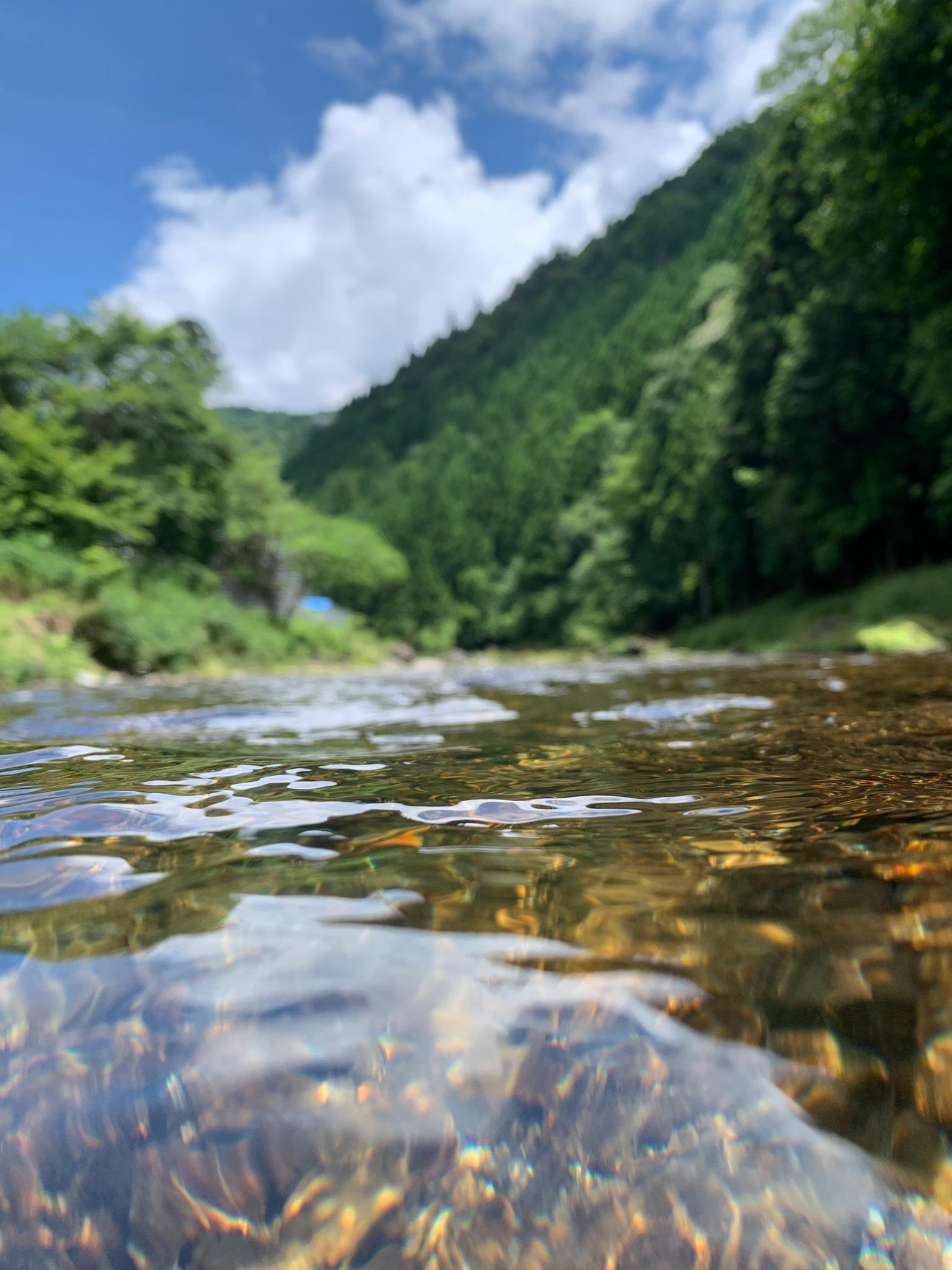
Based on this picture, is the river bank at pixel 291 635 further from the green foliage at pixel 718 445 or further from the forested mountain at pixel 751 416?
the forested mountain at pixel 751 416

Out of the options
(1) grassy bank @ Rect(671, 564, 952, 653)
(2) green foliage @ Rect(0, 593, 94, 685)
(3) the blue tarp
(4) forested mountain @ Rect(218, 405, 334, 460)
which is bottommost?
(1) grassy bank @ Rect(671, 564, 952, 653)

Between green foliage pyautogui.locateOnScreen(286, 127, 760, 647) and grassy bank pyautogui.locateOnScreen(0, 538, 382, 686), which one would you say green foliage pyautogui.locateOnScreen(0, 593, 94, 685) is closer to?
grassy bank pyautogui.locateOnScreen(0, 538, 382, 686)

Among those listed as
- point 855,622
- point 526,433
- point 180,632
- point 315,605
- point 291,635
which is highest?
point 526,433

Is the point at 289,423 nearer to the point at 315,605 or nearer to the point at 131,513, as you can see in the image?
the point at 315,605

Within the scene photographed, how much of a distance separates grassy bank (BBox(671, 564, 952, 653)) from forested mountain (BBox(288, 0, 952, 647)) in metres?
1.92

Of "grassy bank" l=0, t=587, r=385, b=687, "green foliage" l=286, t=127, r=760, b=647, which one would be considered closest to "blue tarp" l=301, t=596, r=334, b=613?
"grassy bank" l=0, t=587, r=385, b=687

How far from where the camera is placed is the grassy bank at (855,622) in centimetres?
1296

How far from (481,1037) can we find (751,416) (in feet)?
98.5

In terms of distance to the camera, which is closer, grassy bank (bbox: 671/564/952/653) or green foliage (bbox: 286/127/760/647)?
grassy bank (bbox: 671/564/952/653)

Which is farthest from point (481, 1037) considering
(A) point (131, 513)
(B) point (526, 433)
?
(B) point (526, 433)

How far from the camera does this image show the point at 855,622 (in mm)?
18844

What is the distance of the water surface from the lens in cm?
76

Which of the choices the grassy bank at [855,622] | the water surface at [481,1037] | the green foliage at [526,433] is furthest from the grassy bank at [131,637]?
the green foliage at [526,433]

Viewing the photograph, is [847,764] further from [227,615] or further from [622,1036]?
[227,615]
